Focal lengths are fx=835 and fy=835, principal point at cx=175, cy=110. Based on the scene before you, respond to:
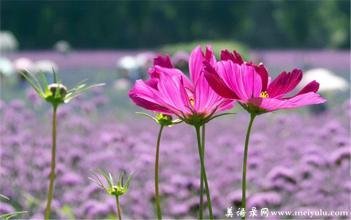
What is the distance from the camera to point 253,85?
88cm

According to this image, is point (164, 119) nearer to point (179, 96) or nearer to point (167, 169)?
point (179, 96)

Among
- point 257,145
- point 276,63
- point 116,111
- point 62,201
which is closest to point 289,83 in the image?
point 62,201

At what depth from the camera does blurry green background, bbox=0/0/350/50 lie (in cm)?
1510

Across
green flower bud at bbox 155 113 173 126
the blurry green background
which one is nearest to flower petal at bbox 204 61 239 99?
green flower bud at bbox 155 113 173 126

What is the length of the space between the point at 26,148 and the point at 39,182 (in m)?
0.34

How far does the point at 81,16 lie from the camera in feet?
50.0

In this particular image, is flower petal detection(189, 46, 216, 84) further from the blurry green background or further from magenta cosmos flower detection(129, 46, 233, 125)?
the blurry green background

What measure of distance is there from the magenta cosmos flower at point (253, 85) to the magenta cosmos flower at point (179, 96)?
0.08 feet

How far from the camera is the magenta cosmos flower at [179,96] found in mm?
893

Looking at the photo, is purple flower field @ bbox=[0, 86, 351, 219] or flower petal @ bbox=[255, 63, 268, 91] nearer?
flower petal @ bbox=[255, 63, 268, 91]

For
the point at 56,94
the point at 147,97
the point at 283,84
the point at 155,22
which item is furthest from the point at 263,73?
the point at 155,22

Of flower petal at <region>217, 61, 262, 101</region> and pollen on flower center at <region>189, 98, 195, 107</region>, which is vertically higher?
flower petal at <region>217, 61, 262, 101</region>

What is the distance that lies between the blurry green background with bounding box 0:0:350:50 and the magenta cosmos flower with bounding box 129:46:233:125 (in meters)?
13.5

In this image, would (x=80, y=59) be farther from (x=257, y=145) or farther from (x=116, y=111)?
(x=257, y=145)
